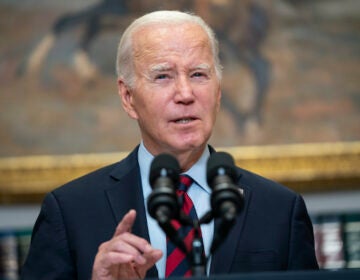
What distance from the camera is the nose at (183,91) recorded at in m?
3.09

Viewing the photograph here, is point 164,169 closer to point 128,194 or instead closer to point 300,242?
point 128,194

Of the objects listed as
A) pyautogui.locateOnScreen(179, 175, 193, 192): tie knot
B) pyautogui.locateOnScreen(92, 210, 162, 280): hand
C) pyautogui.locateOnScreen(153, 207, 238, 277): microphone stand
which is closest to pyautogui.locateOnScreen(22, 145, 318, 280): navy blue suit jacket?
pyautogui.locateOnScreen(179, 175, 193, 192): tie knot

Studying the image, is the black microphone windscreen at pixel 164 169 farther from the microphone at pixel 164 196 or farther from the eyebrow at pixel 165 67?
the eyebrow at pixel 165 67

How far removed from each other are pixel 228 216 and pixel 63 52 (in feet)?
12.3

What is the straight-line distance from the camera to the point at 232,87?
5.90 metres

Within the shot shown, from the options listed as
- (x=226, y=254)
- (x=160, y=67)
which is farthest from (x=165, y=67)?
(x=226, y=254)

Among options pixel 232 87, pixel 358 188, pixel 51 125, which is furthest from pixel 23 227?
pixel 358 188

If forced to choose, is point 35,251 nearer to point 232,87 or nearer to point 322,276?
point 322,276

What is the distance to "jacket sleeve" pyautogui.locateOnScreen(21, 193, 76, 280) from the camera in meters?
3.11

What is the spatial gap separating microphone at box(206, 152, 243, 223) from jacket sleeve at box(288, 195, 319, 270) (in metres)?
0.85

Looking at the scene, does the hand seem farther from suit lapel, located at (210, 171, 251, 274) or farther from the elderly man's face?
the elderly man's face

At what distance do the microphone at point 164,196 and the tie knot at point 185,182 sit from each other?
0.82m

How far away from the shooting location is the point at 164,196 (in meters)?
2.32

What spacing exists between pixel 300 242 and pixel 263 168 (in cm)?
258
